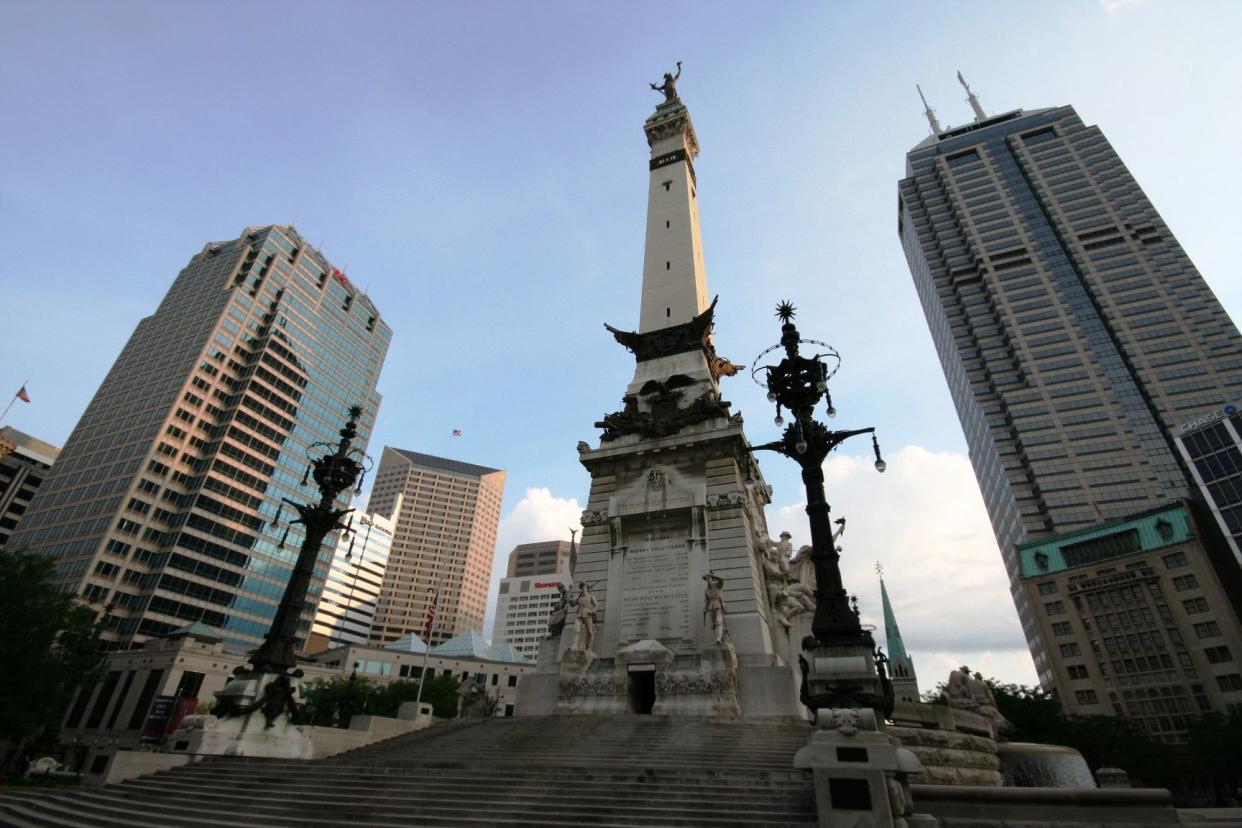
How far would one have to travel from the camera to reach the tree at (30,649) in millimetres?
24000

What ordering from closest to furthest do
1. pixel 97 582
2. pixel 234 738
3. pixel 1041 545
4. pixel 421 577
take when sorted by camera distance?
pixel 234 738 < pixel 97 582 < pixel 1041 545 < pixel 421 577

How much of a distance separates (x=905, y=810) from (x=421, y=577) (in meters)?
152

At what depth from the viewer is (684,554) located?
20500 millimetres

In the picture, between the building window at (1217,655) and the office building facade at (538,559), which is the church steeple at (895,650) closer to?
the building window at (1217,655)

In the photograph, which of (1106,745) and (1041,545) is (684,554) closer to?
(1106,745)

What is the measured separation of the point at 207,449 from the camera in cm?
6600

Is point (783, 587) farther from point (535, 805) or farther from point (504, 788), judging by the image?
point (535, 805)

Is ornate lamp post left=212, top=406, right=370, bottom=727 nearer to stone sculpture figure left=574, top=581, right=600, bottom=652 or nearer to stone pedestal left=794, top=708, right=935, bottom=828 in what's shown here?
stone sculpture figure left=574, top=581, right=600, bottom=652

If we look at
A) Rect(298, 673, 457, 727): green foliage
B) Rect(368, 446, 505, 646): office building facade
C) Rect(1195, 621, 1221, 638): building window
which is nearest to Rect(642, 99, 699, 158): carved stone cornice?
Rect(298, 673, 457, 727): green foliage

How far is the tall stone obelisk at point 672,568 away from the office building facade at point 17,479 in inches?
3053

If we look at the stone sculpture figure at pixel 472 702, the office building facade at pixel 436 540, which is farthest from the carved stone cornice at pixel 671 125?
the office building facade at pixel 436 540

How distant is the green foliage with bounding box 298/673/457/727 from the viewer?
4350 cm

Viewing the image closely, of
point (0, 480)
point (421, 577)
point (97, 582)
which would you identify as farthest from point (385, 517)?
point (97, 582)

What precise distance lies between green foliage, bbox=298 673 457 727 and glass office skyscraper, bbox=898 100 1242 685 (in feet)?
203
